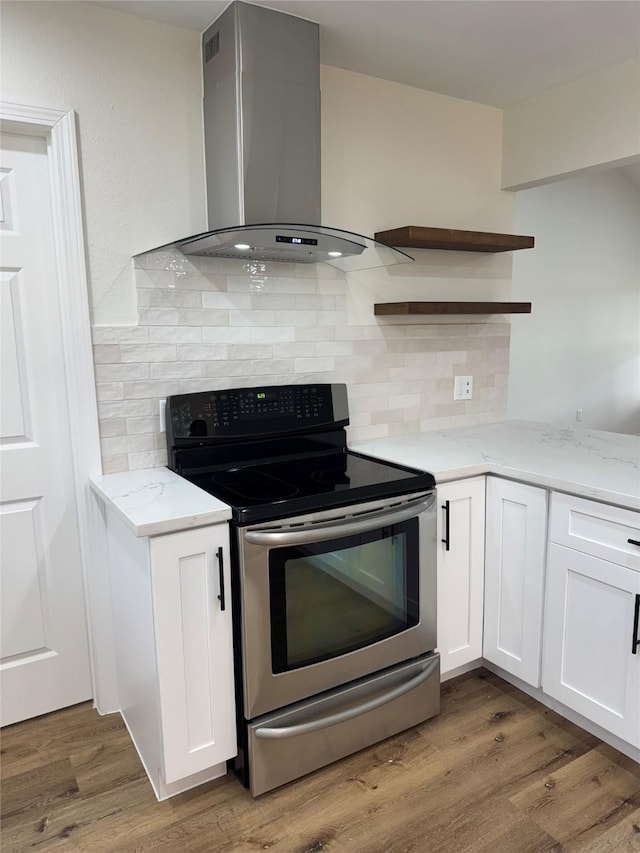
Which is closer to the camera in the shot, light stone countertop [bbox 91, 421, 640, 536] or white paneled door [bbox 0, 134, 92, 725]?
light stone countertop [bbox 91, 421, 640, 536]

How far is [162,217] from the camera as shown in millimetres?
2014

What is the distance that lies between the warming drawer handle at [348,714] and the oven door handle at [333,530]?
1.78ft

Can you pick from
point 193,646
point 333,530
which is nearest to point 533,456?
point 333,530

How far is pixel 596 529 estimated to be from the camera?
178 cm

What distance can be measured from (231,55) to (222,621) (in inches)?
65.6

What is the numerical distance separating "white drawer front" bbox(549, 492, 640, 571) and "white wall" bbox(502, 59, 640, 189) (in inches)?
55.8

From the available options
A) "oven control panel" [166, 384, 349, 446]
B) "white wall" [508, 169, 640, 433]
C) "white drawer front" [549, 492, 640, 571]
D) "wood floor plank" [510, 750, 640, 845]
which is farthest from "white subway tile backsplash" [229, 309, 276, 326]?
"white wall" [508, 169, 640, 433]

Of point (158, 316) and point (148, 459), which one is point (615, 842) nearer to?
point (148, 459)

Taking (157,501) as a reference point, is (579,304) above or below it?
above

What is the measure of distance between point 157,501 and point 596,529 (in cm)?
128

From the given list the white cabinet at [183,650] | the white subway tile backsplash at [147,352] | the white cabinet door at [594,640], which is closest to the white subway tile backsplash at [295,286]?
the white subway tile backsplash at [147,352]

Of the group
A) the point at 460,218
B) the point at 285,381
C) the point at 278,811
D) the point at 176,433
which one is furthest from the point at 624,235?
the point at 278,811

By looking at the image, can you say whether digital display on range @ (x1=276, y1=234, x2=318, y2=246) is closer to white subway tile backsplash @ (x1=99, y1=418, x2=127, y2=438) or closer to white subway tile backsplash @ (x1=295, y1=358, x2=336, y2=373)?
white subway tile backsplash @ (x1=295, y1=358, x2=336, y2=373)

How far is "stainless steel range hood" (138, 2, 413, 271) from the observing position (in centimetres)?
180
